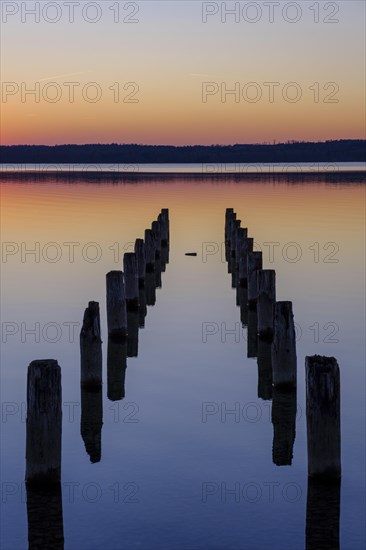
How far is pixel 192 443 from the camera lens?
451 inches

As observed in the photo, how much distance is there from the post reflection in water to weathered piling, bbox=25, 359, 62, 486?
0.88 feet

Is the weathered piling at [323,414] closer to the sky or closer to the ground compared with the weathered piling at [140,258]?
closer to the ground

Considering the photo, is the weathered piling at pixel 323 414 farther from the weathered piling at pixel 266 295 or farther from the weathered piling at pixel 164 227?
the weathered piling at pixel 164 227

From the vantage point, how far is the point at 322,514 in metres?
8.89

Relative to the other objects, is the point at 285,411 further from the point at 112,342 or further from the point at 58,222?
the point at 58,222

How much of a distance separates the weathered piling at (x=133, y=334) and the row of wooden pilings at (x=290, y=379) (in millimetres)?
2058

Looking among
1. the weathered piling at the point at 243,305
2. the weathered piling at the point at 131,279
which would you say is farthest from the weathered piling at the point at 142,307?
the weathered piling at the point at 243,305

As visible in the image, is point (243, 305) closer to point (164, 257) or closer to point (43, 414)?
point (164, 257)

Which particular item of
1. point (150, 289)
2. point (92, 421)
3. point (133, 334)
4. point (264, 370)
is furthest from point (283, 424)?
point (150, 289)

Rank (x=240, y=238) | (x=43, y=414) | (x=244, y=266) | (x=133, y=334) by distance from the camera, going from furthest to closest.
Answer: (x=240, y=238)
(x=244, y=266)
(x=133, y=334)
(x=43, y=414)

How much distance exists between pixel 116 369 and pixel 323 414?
6895 mm

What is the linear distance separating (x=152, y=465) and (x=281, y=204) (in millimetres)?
47473

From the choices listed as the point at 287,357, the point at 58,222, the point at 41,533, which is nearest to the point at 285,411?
the point at 287,357

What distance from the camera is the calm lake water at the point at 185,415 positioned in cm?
888
